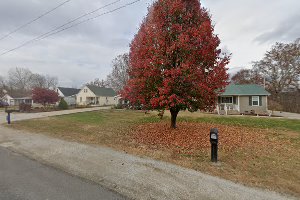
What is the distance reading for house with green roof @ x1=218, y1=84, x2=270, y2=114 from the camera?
22.8 meters

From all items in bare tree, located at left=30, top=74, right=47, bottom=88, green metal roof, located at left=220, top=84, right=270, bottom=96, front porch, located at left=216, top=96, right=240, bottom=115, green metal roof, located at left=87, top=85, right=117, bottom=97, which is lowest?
front porch, located at left=216, top=96, right=240, bottom=115

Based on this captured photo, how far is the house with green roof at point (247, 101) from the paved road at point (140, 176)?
19450 mm

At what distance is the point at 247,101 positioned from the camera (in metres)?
23.3

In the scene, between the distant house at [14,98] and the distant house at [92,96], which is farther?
the distant house at [14,98]

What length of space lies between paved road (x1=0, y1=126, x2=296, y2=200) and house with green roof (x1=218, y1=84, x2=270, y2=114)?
19.5 metres

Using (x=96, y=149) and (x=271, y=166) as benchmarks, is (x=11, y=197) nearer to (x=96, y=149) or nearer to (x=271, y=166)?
(x=96, y=149)

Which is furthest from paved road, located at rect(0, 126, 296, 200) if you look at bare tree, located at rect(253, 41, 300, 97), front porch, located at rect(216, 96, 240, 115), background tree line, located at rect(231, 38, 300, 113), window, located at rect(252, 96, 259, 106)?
bare tree, located at rect(253, 41, 300, 97)

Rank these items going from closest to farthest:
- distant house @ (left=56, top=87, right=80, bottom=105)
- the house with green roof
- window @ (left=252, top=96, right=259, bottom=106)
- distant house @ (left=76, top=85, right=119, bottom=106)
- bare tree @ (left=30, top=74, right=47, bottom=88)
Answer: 1. the house with green roof
2. window @ (left=252, top=96, right=259, bottom=106)
3. distant house @ (left=76, top=85, right=119, bottom=106)
4. distant house @ (left=56, top=87, right=80, bottom=105)
5. bare tree @ (left=30, top=74, right=47, bottom=88)

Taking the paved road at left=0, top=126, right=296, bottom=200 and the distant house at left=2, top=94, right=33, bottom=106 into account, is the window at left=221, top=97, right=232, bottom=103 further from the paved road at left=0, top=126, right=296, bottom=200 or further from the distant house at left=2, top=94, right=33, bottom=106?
the distant house at left=2, top=94, right=33, bottom=106

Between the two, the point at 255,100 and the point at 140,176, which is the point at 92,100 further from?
the point at 140,176

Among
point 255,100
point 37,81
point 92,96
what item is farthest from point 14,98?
point 255,100

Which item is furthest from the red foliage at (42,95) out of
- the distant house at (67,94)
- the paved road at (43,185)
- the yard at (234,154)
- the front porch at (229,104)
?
the paved road at (43,185)

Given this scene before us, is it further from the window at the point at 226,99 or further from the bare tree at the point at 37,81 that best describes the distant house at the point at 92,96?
the bare tree at the point at 37,81

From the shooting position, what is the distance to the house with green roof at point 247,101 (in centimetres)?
2278
